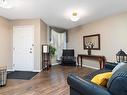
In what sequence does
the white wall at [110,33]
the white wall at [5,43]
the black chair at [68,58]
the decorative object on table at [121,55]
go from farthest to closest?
the black chair at [68,58] → the white wall at [5,43] → the white wall at [110,33] → the decorative object on table at [121,55]

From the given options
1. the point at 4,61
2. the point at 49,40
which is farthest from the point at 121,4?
the point at 4,61

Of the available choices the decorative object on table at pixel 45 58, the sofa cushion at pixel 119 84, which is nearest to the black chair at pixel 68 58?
the decorative object on table at pixel 45 58

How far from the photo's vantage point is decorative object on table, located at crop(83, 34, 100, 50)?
5.84m

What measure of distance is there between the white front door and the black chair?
226 centimetres

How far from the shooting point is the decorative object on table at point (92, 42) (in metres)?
5.84

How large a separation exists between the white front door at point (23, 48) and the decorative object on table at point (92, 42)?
2.70 meters

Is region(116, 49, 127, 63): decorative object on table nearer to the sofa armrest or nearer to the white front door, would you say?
the sofa armrest

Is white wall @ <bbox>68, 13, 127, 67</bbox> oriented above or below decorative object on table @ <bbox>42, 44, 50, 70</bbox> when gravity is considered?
above

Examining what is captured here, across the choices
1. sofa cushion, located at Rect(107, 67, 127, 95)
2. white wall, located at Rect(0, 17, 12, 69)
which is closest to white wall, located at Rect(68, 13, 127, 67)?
white wall, located at Rect(0, 17, 12, 69)

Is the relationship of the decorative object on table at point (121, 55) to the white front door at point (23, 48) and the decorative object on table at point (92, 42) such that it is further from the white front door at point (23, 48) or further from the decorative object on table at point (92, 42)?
the white front door at point (23, 48)

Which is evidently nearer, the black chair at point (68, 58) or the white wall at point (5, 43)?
the white wall at point (5, 43)

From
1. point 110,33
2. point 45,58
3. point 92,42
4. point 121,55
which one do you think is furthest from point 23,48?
point 121,55

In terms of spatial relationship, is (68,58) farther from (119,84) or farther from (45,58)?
(119,84)

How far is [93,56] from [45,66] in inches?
91.4
